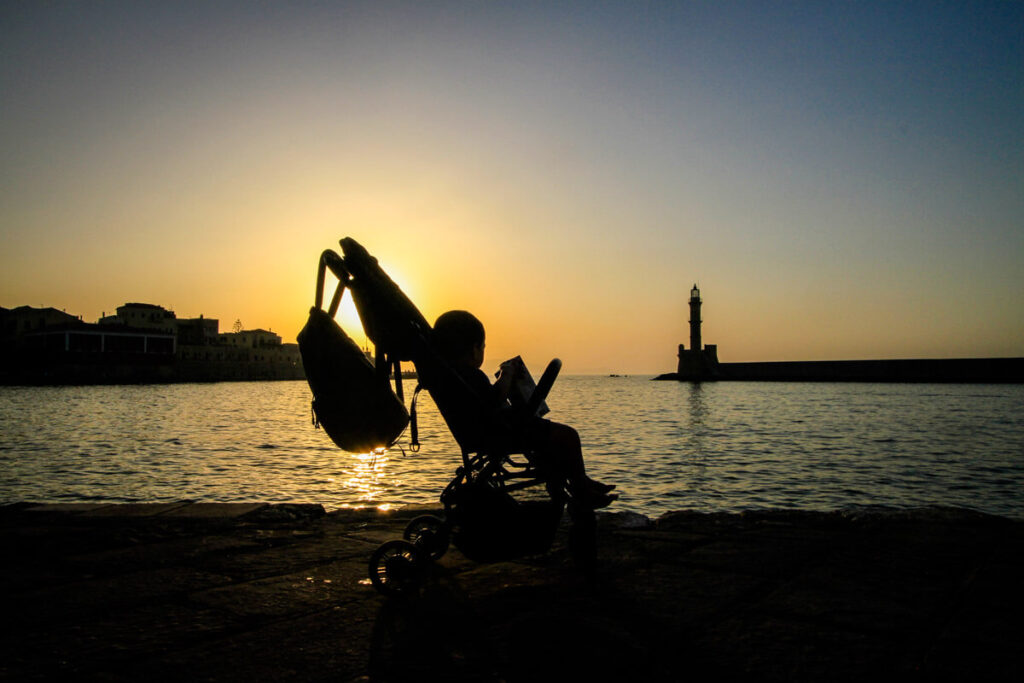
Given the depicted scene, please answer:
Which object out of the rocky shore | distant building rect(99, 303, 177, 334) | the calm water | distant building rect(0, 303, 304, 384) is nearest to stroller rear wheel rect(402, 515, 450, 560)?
the rocky shore

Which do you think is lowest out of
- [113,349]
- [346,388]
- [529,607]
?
[529,607]

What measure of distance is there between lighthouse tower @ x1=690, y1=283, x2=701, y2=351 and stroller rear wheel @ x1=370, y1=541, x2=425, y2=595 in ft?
357

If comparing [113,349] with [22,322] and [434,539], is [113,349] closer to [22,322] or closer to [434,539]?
[22,322]

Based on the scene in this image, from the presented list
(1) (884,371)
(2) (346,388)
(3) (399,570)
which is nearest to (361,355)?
(2) (346,388)

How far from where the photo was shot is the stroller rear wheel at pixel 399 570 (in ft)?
10.6

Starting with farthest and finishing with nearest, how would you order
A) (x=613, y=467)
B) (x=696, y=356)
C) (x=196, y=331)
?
(x=196, y=331) < (x=696, y=356) < (x=613, y=467)

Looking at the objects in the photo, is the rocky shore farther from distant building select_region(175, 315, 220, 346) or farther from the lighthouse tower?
distant building select_region(175, 315, 220, 346)

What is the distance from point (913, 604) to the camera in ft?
9.91

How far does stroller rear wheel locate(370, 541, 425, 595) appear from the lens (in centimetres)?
322

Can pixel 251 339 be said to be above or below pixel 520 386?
above

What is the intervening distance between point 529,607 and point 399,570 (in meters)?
0.71

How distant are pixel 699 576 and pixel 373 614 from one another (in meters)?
1.80

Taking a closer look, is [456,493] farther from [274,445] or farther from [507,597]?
[274,445]

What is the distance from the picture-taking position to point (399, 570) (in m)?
3.28
